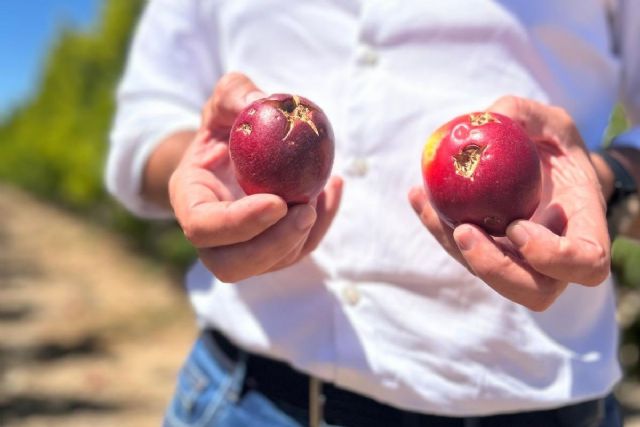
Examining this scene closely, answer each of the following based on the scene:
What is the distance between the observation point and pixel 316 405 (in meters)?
1.20

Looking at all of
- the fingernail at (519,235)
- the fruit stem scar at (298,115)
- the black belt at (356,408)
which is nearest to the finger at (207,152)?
the fruit stem scar at (298,115)

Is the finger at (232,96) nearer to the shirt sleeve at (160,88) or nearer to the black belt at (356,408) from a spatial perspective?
the shirt sleeve at (160,88)

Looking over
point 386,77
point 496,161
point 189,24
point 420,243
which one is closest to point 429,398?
point 420,243

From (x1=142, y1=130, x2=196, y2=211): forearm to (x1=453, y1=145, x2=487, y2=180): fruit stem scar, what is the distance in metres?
0.50

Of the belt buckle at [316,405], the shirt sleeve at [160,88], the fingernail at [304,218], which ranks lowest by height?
the belt buckle at [316,405]

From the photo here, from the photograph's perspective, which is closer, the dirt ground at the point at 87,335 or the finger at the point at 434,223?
the finger at the point at 434,223

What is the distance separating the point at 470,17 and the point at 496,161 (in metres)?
0.25

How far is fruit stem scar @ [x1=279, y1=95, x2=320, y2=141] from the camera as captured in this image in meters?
1.10

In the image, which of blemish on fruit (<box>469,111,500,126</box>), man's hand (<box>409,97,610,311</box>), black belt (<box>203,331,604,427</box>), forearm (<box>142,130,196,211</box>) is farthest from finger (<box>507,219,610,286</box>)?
forearm (<box>142,130,196,211</box>)

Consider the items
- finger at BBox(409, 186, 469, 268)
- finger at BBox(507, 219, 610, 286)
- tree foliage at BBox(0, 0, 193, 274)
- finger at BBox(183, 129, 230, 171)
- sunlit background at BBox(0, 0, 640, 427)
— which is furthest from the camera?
tree foliage at BBox(0, 0, 193, 274)

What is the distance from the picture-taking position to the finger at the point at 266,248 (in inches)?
37.8

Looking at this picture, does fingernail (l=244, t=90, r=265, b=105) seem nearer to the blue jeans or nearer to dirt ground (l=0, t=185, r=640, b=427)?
the blue jeans

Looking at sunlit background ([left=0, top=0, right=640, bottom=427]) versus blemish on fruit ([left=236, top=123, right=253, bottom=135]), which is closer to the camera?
blemish on fruit ([left=236, top=123, right=253, bottom=135])

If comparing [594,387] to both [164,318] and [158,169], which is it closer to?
[158,169]
